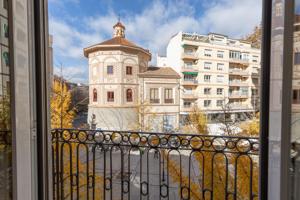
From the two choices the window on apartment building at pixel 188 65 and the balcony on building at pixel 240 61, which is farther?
the window on apartment building at pixel 188 65

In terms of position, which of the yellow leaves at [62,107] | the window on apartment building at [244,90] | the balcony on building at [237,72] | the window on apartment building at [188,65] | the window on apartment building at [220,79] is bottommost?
the yellow leaves at [62,107]

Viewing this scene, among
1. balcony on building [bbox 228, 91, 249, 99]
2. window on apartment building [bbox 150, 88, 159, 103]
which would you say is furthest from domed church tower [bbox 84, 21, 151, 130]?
balcony on building [bbox 228, 91, 249, 99]

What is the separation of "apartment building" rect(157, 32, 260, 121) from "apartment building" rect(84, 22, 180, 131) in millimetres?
196

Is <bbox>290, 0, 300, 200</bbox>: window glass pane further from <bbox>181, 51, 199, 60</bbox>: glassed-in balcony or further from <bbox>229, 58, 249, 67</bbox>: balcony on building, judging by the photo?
<bbox>181, 51, 199, 60</bbox>: glassed-in balcony

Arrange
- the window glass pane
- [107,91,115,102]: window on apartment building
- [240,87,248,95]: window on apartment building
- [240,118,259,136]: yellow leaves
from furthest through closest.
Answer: [107,91,115,102]: window on apartment building, [240,87,248,95]: window on apartment building, [240,118,259,136]: yellow leaves, the window glass pane

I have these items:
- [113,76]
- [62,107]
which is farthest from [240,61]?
[62,107]

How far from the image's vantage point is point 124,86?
365cm

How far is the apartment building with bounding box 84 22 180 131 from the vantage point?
352cm

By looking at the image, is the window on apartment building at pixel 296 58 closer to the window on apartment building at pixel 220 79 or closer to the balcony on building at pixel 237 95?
the balcony on building at pixel 237 95

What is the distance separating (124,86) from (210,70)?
4.60 feet

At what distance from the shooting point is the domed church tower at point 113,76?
11.7 ft

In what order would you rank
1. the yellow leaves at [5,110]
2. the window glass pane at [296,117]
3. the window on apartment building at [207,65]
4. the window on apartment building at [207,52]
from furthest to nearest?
1. the window on apartment building at [207,65]
2. the window on apartment building at [207,52]
3. the yellow leaves at [5,110]
4. the window glass pane at [296,117]

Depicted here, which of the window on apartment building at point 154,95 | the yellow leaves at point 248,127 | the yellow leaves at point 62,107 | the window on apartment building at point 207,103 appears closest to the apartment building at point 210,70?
the window on apartment building at point 207,103

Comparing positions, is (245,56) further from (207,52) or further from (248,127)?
(248,127)
